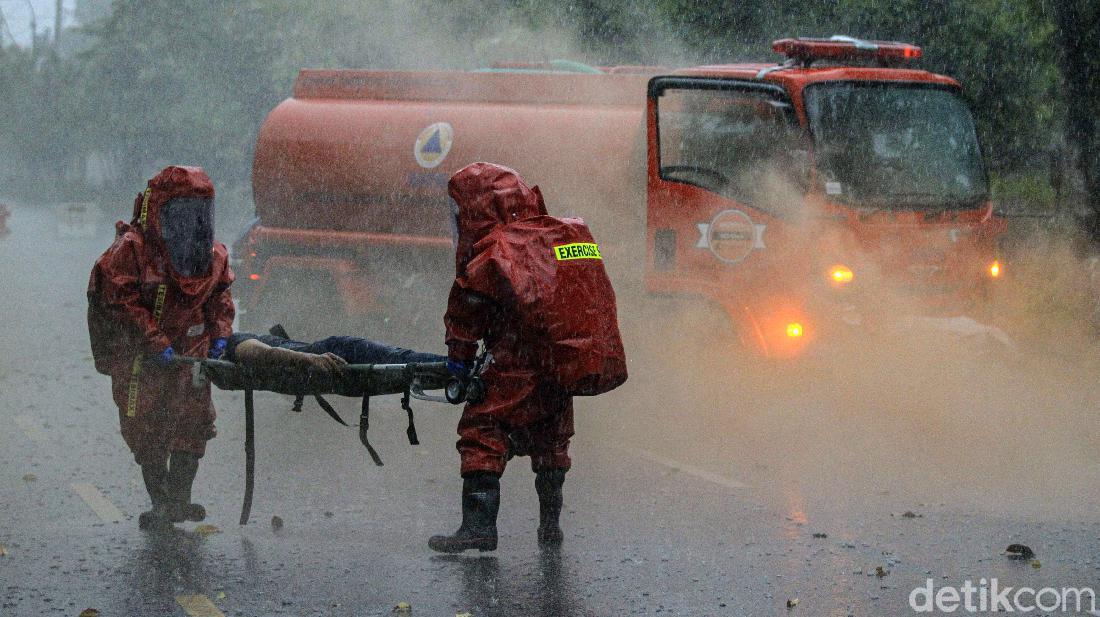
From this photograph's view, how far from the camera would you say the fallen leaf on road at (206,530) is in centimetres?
679

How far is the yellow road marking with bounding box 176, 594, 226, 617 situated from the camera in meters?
Answer: 5.45

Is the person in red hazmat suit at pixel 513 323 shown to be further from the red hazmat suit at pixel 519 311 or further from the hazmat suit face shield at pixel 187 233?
the hazmat suit face shield at pixel 187 233

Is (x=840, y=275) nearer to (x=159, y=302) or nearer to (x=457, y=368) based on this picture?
(x=457, y=368)

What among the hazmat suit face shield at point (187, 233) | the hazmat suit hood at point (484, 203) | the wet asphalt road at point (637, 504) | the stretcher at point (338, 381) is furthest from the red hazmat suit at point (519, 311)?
the hazmat suit face shield at point (187, 233)

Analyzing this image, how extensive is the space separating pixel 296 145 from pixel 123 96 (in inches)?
1724

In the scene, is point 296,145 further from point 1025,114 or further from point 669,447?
point 1025,114

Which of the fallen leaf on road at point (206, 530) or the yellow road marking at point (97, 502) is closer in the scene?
the fallen leaf on road at point (206, 530)

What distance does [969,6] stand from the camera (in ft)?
46.9

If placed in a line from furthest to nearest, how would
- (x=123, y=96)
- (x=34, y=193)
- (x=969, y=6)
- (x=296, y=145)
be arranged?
1. (x=34, y=193)
2. (x=123, y=96)
3. (x=969, y=6)
4. (x=296, y=145)

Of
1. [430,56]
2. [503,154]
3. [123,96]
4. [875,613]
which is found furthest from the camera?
[123,96]

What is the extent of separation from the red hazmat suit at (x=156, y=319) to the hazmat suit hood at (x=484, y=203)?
1.46 m

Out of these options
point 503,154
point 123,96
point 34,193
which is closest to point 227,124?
point 123,96

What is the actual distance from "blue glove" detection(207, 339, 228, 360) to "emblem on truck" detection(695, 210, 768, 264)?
3.56m

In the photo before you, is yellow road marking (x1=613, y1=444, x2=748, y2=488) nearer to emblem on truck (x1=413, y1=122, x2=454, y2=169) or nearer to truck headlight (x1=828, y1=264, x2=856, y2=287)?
truck headlight (x1=828, y1=264, x2=856, y2=287)
